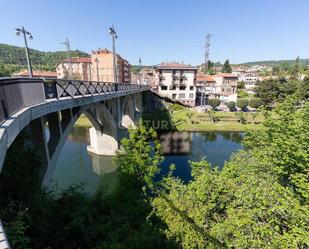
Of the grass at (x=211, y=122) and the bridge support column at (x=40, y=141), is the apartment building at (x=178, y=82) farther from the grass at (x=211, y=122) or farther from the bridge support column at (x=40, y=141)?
the bridge support column at (x=40, y=141)

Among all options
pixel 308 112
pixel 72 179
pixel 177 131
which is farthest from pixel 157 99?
pixel 308 112

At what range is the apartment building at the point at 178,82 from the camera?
2309 inches

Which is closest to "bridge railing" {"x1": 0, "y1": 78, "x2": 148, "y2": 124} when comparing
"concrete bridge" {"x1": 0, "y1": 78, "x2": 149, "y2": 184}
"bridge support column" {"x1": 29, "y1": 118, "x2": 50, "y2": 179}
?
"concrete bridge" {"x1": 0, "y1": 78, "x2": 149, "y2": 184}

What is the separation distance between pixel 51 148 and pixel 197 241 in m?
7.77

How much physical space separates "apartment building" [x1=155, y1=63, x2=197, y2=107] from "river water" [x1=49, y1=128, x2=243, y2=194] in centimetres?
2448

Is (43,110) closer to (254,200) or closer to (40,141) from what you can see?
(40,141)

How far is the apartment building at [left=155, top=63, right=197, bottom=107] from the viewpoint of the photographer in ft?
192

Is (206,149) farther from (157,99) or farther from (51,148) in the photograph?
(157,99)

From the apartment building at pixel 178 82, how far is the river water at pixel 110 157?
24484 mm

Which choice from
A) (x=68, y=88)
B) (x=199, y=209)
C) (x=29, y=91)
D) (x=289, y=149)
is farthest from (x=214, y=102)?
(x=29, y=91)

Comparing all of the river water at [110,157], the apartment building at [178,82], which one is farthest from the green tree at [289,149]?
the apartment building at [178,82]

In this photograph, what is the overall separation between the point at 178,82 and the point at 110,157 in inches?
1605

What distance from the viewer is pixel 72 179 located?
1873cm

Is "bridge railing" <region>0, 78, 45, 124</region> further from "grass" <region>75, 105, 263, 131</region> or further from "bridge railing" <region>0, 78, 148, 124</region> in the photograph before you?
"grass" <region>75, 105, 263, 131</region>
